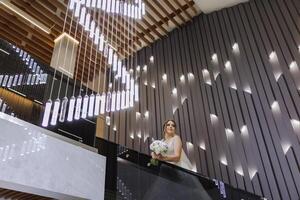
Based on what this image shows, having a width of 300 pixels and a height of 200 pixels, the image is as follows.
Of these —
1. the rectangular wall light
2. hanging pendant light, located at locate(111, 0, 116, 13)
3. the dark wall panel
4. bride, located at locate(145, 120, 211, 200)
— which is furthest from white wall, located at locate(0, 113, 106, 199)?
the rectangular wall light

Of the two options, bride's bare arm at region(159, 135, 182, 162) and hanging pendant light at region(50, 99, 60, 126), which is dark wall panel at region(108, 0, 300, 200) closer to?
bride's bare arm at region(159, 135, 182, 162)

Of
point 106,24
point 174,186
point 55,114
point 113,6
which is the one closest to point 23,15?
point 106,24

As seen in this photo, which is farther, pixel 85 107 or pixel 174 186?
pixel 85 107

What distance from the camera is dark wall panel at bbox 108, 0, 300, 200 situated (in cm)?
469

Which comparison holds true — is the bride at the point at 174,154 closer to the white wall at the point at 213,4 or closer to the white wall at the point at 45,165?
the white wall at the point at 45,165

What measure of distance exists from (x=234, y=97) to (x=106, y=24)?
10.7 ft

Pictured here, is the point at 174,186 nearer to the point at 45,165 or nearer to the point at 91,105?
the point at 91,105

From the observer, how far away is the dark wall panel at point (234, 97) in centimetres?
469

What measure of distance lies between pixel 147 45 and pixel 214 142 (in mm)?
3338

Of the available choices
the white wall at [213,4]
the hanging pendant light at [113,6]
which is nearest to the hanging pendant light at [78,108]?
the hanging pendant light at [113,6]

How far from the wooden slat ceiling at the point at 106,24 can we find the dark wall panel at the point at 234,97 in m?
0.35

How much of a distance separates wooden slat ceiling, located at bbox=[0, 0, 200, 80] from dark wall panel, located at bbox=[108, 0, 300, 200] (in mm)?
349

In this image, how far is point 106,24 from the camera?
6988 mm

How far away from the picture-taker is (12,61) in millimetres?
3746
